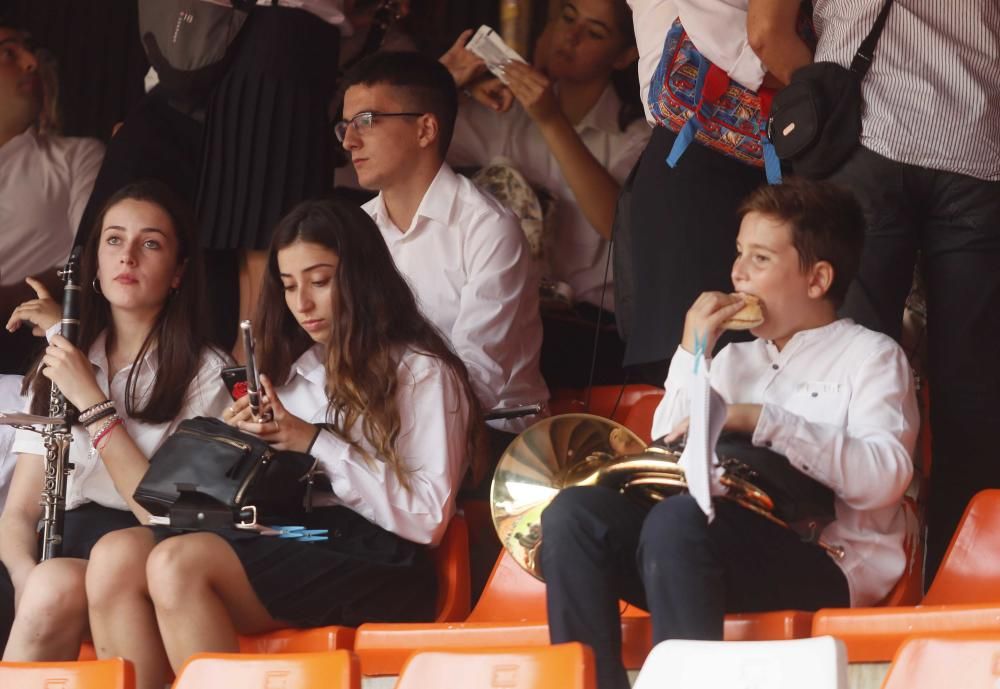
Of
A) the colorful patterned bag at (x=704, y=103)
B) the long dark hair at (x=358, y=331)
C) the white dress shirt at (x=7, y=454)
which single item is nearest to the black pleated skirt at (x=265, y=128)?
the white dress shirt at (x=7, y=454)

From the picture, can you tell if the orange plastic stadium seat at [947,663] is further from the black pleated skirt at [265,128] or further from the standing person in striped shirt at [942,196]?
the black pleated skirt at [265,128]

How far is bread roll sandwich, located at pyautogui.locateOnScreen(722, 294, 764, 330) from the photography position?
2.82 meters

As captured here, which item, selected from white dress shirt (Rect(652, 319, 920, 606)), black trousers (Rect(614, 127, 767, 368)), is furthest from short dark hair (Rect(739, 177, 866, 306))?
black trousers (Rect(614, 127, 767, 368))

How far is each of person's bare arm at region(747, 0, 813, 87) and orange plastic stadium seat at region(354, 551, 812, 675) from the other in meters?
1.11

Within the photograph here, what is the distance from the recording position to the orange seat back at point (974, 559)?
2826mm

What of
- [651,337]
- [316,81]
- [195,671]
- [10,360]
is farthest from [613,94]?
[195,671]

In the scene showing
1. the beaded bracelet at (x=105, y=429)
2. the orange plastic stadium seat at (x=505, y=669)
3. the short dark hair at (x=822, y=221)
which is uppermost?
the short dark hair at (x=822, y=221)

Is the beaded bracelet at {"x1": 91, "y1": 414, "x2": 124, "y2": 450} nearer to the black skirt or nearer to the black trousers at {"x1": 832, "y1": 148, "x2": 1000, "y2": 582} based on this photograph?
the black skirt

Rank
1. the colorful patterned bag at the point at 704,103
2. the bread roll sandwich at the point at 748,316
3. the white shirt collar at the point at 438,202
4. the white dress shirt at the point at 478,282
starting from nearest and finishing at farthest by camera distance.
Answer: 1. the bread roll sandwich at the point at 748,316
2. the colorful patterned bag at the point at 704,103
3. the white dress shirt at the point at 478,282
4. the white shirt collar at the point at 438,202

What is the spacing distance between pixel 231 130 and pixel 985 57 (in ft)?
6.93

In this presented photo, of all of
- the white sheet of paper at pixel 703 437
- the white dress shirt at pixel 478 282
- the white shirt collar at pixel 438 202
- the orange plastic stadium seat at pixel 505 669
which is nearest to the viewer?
the orange plastic stadium seat at pixel 505 669

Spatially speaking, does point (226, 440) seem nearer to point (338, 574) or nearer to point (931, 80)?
point (338, 574)

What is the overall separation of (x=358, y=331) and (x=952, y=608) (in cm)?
143

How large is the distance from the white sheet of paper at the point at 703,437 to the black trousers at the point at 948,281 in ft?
2.64
